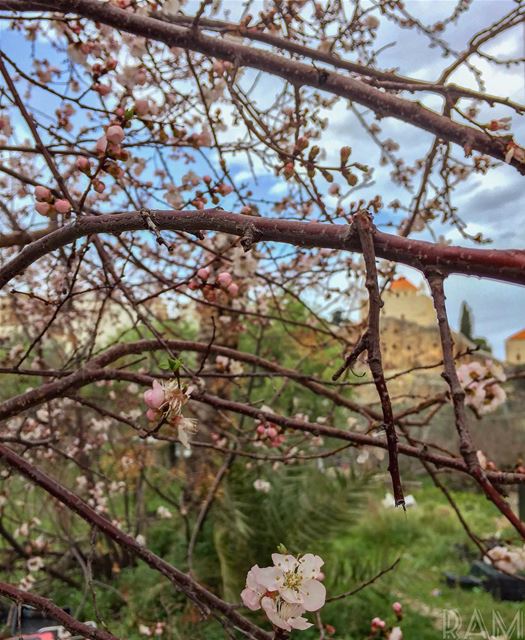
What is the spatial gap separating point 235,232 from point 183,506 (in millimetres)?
3503

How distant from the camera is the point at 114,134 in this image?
1124 millimetres

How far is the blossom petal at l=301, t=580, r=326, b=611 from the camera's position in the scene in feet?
2.66

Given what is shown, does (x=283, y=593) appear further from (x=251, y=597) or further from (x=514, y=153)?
(x=514, y=153)

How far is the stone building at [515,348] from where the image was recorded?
8.80m

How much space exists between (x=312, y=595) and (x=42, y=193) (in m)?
0.85

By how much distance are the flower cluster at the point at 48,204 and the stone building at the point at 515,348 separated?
864 centimetres

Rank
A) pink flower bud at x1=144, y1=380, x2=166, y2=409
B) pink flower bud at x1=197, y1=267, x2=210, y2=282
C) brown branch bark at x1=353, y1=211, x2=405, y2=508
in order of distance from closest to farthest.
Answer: brown branch bark at x1=353, y1=211, x2=405, y2=508, pink flower bud at x1=144, y1=380, x2=166, y2=409, pink flower bud at x1=197, y1=267, x2=210, y2=282

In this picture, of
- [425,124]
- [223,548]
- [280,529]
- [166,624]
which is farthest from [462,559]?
[425,124]

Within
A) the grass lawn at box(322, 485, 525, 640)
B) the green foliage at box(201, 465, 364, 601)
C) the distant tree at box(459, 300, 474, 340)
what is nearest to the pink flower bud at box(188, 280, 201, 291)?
the grass lawn at box(322, 485, 525, 640)

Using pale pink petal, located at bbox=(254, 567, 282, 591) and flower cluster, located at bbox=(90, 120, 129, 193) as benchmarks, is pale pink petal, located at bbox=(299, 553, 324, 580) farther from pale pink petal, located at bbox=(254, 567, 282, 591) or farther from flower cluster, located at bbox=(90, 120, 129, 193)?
flower cluster, located at bbox=(90, 120, 129, 193)

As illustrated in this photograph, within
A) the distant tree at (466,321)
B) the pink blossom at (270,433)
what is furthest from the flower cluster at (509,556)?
the distant tree at (466,321)

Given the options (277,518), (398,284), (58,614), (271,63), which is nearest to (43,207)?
(58,614)

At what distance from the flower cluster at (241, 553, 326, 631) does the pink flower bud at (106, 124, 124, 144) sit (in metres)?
0.80

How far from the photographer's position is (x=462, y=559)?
5.04m
